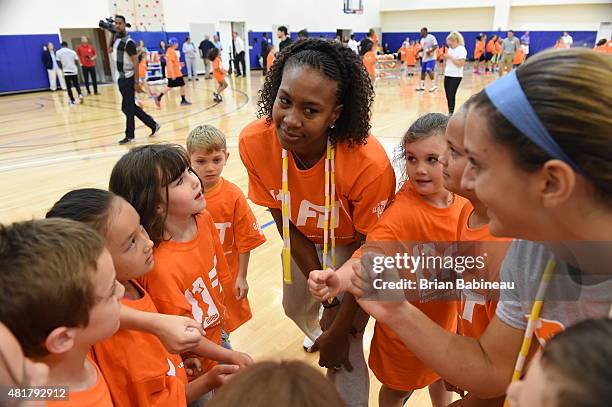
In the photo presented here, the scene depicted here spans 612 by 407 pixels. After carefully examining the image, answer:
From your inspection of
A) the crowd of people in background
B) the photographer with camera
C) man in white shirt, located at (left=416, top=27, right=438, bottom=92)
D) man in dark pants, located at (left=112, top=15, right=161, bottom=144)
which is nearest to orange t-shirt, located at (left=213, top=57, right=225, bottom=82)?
the crowd of people in background

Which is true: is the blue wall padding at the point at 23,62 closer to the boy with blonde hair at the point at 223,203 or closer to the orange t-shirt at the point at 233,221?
the boy with blonde hair at the point at 223,203

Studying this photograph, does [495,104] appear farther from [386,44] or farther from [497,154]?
[386,44]

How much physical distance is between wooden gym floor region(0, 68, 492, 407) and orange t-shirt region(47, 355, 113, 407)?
1.41ft

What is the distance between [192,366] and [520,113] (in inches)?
54.1

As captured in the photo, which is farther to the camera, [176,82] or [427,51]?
[427,51]

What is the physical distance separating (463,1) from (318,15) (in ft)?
27.2

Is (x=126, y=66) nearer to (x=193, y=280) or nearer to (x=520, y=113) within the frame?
(x=193, y=280)

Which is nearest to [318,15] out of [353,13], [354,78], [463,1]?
[353,13]

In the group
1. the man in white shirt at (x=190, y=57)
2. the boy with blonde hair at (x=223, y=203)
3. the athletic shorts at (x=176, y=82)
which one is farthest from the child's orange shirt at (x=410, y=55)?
the boy with blonde hair at (x=223, y=203)

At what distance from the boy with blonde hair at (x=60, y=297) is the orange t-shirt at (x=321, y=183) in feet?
2.89

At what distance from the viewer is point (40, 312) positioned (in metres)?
0.87

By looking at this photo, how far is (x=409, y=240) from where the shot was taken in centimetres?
148

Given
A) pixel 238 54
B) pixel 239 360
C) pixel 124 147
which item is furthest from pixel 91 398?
pixel 238 54

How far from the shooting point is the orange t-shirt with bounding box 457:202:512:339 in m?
1.22
